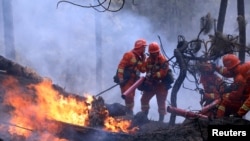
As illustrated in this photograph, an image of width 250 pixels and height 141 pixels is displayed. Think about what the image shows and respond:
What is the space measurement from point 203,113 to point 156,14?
624 inches

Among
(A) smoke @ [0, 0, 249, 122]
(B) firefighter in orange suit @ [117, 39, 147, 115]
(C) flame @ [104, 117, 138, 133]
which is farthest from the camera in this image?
(A) smoke @ [0, 0, 249, 122]

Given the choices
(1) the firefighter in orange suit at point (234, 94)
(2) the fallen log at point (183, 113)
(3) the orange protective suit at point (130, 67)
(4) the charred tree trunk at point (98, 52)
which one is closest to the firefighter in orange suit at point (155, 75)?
(3) the orange protective suit at point (130, 67)

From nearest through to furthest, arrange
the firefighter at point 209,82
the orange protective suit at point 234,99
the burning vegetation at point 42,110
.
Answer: the burning vegetation at point 42,110, the orange protective suit at point 234,99, the firefighter at point 209,82

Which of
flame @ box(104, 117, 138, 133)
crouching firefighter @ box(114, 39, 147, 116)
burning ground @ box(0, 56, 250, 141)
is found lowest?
flame @ box(104, 117, 138, 133)

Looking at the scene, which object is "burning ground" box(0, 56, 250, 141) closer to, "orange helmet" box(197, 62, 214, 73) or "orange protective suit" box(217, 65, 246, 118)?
"orange protective suit" box(217, 65, 246, 118)

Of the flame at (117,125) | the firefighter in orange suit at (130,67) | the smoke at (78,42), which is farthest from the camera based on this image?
the smoke at (78,42)

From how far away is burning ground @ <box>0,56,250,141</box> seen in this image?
20.1 feet

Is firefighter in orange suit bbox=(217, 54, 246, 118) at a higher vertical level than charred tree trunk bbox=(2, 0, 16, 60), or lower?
lower

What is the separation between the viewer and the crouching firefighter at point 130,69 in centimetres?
911

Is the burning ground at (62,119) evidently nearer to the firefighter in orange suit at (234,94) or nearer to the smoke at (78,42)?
the firefighter in orange suit at (234,94)

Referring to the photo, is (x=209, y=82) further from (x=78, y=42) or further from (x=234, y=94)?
(x=78, y=42)

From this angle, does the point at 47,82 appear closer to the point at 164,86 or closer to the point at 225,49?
the point at 164,86

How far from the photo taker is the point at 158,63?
8.94m

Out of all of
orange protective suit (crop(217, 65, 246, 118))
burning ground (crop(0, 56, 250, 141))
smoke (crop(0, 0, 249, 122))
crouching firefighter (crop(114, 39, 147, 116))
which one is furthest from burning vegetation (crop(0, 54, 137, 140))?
smoke (crop(0, 0, 249, 122))
